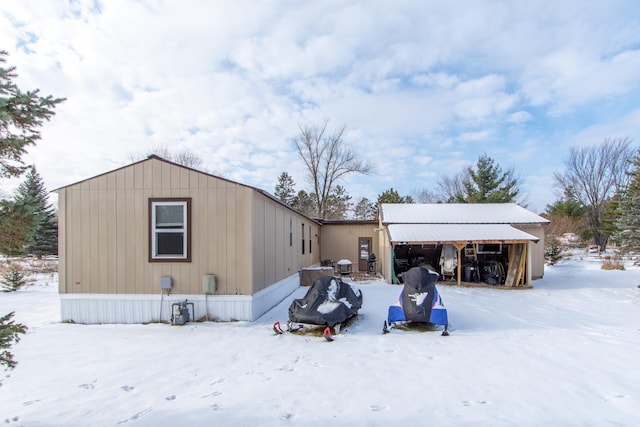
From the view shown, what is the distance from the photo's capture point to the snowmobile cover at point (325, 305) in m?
6.67

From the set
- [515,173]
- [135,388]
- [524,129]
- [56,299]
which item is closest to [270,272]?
[135,388]

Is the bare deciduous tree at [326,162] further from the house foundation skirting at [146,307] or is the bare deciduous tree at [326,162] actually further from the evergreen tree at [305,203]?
the house foundation skirting at [146,307]

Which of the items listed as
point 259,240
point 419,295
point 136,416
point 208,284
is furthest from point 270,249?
point 136,416

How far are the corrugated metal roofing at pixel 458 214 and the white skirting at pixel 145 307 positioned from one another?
10110 mm

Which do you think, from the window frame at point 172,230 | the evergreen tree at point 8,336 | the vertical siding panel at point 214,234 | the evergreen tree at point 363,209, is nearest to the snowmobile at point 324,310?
the vertical siding panel at point 214,234

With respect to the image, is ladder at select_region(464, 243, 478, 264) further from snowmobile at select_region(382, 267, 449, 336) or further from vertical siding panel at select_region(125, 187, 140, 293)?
vertical siding panel at select_region(125, 187, 140, 293)

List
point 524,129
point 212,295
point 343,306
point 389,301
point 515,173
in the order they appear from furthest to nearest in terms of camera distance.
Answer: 1. point 515,173
2. point 524,129
3. point 389,301
4. point 212,295
5. point 343,306

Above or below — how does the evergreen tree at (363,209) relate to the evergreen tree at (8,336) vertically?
above

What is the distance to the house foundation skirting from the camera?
24.4 ft

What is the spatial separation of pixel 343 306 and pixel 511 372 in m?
3.05

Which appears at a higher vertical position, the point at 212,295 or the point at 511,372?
the point at 212,295

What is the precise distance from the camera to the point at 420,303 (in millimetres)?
6801

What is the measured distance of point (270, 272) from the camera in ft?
29.8

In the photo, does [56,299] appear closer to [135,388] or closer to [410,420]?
[135,388]
